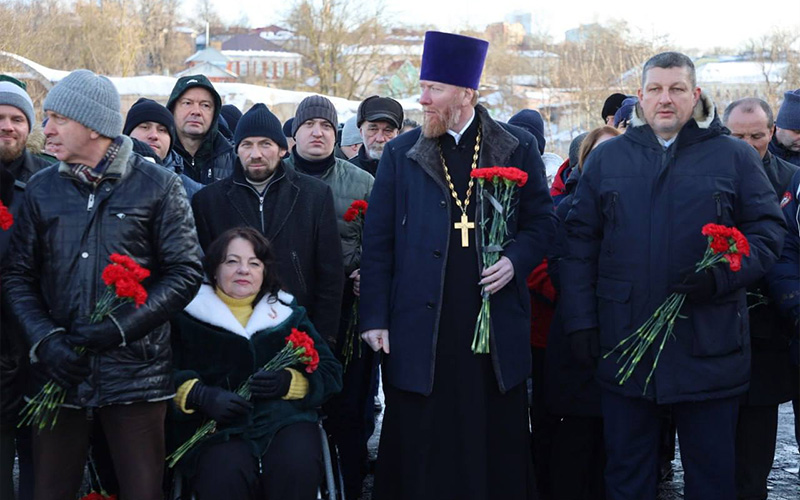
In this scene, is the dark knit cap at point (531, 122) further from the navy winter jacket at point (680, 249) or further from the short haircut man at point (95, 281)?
the short haircut man at point (95, 281)

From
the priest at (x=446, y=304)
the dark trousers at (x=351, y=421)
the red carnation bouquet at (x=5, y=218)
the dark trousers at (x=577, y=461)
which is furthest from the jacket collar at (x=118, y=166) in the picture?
the dark trousers at (x=577, y=461)

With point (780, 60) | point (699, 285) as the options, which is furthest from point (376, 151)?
point (780, 60)

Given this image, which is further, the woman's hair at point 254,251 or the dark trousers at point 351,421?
the dark trousers at point 351,421

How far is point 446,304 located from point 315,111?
68.4 inches

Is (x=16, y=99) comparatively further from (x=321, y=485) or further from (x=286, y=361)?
(x=321, y=485)

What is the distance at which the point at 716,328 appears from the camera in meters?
4.27

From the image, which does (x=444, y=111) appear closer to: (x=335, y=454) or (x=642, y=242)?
(x=642, y=242)

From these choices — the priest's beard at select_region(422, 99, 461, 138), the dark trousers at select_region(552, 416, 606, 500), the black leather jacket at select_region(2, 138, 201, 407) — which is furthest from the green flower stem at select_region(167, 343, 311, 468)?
the dark trousers at select_region(552, 416, 606, 500)

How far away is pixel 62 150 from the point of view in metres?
3.96

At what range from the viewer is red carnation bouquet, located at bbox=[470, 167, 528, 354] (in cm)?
437

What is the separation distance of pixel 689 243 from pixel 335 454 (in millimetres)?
2070

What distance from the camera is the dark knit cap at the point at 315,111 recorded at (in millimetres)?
5684

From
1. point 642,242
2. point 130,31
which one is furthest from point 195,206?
point 130,31

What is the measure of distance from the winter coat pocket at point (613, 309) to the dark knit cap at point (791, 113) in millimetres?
2203
